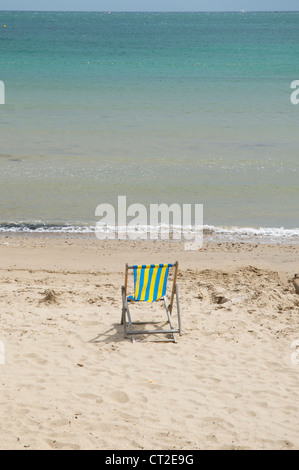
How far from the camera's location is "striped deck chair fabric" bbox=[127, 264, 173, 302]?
656 centimetres

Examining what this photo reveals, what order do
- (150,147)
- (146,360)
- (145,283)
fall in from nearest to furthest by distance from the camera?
(146,360) → (145,283) → (150,147)

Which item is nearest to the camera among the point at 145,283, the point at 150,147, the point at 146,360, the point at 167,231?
the point at 146,360

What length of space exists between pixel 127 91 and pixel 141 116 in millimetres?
5634

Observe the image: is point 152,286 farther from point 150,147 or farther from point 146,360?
point 150,147

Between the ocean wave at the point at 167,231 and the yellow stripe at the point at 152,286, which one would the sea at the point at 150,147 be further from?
the yellow stripe at the point at 152,286

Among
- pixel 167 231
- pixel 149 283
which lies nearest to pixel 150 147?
pixel 167 231

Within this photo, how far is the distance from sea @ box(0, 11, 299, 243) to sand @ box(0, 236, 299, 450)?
227cm

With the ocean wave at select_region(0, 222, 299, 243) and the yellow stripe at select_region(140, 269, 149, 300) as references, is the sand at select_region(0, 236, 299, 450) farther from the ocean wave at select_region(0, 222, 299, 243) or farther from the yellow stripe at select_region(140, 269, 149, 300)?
the ocean wave at select_region(0, 222, 299, 243)

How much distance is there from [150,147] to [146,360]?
11.1 metres

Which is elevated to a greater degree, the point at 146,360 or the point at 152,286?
the point at 152,286

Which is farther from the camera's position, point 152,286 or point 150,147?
point 150,147

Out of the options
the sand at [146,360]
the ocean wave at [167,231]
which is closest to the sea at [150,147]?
the ocean wave at [167,231]

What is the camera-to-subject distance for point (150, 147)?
16.5 meters

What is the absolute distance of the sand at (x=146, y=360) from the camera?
475 centimetres
